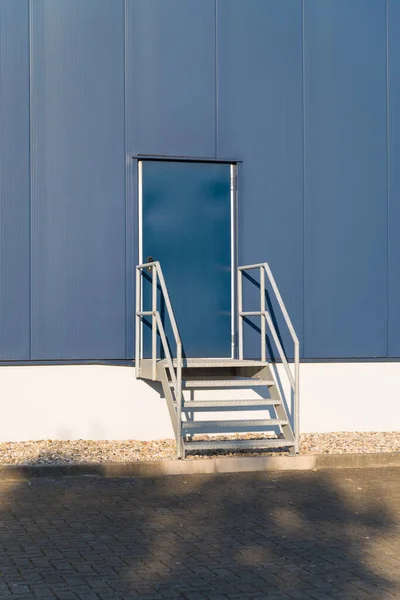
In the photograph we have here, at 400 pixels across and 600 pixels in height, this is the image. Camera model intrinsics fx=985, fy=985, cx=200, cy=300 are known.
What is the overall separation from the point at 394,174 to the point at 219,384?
4088 mm

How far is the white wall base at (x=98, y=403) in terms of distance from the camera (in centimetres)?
1202

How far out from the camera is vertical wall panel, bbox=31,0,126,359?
12.1 m

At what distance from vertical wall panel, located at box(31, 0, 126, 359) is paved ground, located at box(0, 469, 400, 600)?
2648mm

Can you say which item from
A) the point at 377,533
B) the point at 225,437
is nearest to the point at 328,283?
the point at 225,437

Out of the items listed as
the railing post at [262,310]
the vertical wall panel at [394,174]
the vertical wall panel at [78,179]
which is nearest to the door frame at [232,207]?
the vertical wall panel at [78,179]

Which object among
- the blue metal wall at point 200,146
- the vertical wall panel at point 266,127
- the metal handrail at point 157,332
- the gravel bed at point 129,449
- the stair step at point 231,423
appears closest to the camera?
the metal handrail at point 157,332

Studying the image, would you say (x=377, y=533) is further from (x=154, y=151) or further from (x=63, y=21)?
(x=63, y=21)

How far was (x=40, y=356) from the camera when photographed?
12.0 metres

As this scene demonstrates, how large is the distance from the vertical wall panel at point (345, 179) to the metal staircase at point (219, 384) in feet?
2.92

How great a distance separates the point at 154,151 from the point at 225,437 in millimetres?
3748

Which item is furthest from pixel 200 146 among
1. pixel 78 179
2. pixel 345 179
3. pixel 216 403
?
pixel 216 403

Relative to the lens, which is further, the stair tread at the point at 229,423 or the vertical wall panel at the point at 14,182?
the vertical wall panel at the point at 14,182

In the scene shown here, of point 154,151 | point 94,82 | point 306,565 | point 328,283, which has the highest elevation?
point 94,82

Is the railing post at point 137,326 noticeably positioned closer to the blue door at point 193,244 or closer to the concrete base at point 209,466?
the blue door at point 193,244
